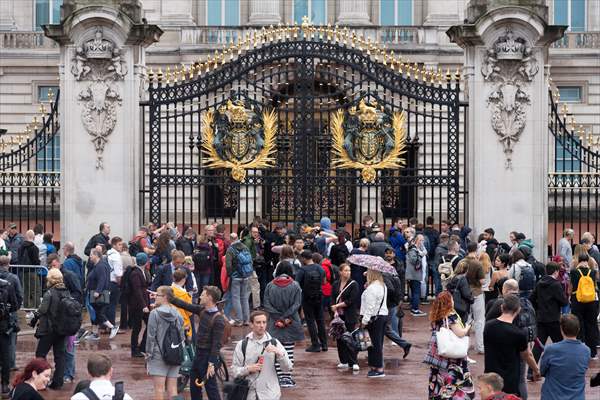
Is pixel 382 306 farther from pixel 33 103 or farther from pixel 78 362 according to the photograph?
pixel 33 103

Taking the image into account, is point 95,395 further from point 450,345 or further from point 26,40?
point 26,40

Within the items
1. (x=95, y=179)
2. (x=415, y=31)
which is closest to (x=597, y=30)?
(x=415, y=31)

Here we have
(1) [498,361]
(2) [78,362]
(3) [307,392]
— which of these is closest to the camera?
(1) [498,361]

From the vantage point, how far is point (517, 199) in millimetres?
23484

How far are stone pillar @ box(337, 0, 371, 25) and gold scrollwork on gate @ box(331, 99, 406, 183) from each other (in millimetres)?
18087

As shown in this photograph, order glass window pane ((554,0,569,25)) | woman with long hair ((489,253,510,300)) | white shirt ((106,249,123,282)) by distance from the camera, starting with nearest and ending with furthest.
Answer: woman with long hair ((489,253,510,300)), white shirt ((106,249,123,282)), glass window pane ((554,0,569,25))

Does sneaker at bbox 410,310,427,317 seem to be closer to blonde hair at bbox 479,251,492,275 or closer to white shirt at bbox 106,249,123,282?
blonde hair at bbox 479,251,492,275

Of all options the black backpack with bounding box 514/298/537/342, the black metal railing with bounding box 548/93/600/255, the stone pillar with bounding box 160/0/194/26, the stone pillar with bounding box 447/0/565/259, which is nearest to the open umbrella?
the black backpack with bounding box 514/298/537/342

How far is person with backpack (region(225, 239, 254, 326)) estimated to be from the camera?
2055cm

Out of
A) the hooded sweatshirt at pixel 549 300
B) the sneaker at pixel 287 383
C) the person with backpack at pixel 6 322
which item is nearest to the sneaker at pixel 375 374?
the sneaker at pixel 287 383

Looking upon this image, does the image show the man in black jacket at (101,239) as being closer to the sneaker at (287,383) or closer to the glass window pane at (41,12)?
the sneaker at (287,383)

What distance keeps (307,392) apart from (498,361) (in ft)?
10.6

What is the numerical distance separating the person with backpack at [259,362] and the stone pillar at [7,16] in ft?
107

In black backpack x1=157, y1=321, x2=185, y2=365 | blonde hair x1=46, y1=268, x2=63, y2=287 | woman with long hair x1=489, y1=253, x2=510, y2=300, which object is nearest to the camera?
black backpack x1=157, y1=321, x2=185, y2=365
